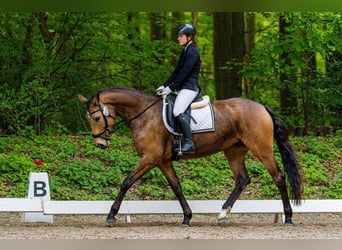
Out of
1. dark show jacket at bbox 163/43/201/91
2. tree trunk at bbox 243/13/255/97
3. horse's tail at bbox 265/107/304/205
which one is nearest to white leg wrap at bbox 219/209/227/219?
horse's tail at bbox 265/107/304/205

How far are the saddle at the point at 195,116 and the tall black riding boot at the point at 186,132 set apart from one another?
10 centimetres

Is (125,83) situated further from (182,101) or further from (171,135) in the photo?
(182,101)

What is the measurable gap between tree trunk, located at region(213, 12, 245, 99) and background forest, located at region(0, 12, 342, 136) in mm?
22

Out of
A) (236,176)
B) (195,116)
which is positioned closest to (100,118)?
(195,116)

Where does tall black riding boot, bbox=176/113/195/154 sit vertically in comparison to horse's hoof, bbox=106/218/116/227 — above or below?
above

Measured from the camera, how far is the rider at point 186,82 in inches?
320

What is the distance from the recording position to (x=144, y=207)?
8.73m

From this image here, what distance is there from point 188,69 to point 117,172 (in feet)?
13.7

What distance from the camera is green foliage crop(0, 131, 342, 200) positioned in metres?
11.3

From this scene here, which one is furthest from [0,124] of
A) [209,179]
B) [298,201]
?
[298,201]

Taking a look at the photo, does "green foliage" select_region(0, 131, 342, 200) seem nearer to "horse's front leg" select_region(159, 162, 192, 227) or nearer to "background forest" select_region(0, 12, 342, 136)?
"background forest" select_region(0, 12, 342, 136)

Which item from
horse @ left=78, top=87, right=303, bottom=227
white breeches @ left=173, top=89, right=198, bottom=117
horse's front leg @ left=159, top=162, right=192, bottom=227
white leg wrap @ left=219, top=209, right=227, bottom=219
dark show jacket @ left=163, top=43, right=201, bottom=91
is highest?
dark show jacket @ left=163, top=43, right=201, bottom=91

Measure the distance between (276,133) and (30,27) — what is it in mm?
7933

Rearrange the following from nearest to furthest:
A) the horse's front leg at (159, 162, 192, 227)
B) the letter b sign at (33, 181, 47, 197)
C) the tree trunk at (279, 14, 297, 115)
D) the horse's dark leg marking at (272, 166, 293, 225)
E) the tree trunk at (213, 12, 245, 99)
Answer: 1. the horse's front leg at (159, 162, 192, 227)
2. the horse's dark leg marking at (272, 166, 293, 225)
3. the letter b sign at (33, 181, 47, 197)
4. the tree trunk at (279, 14, 297, 115)
5. the tree trunk at (213, 12, 245, 99)
